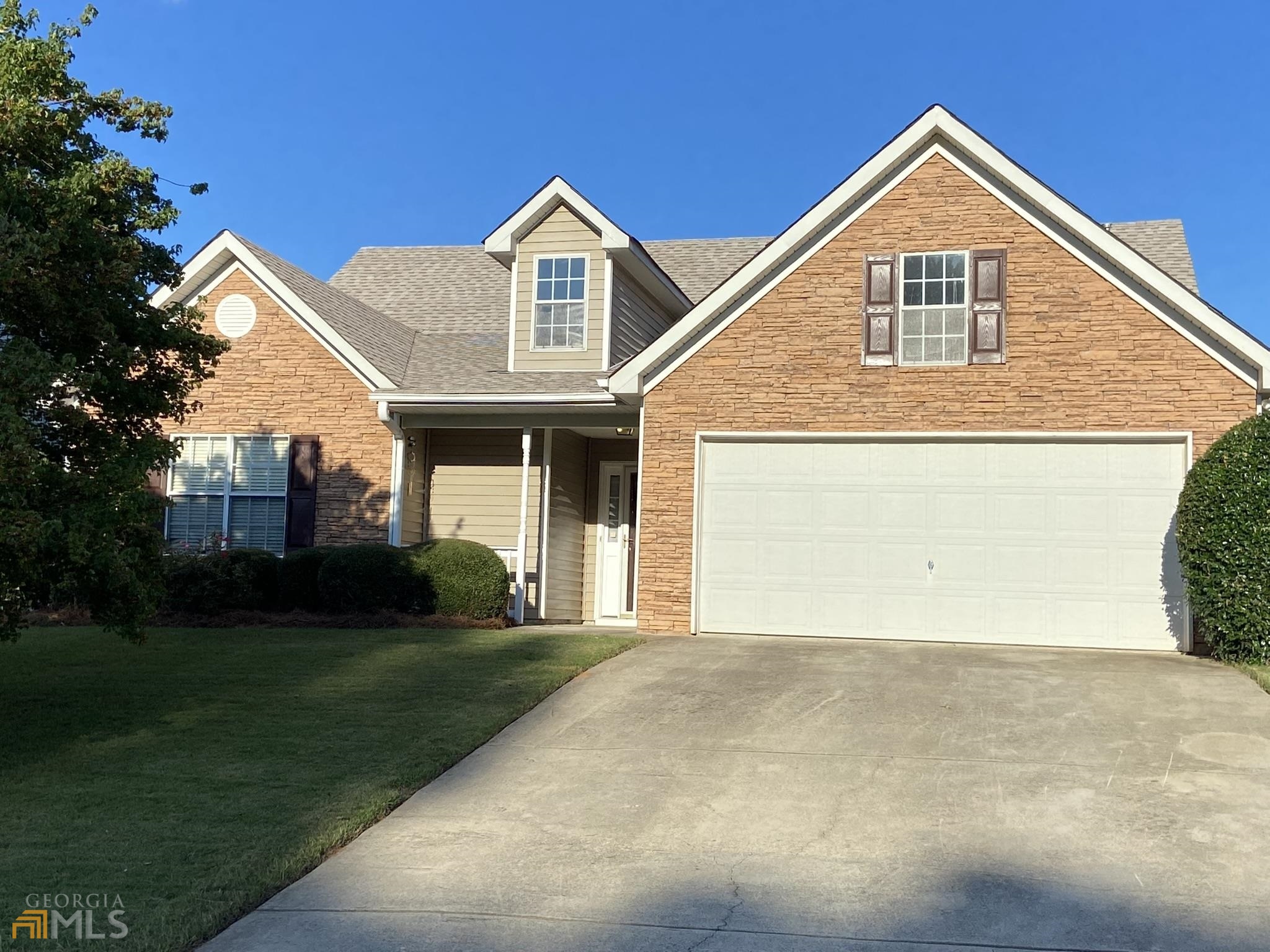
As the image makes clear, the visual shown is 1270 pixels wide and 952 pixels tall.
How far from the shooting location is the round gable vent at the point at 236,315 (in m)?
17.3

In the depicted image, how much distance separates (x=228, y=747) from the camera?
8859 mm

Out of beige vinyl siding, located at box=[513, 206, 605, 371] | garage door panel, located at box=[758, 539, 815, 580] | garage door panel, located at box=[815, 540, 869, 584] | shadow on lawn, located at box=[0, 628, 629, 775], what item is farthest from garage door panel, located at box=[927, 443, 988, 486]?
beige vinyl siding, located at box=[513, 206, 605, 371]

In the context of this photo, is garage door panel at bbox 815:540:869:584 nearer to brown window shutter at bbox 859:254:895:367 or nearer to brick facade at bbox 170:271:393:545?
brown window shutter at bbox 859:254:895:367

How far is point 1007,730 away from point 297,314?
11.9 meters

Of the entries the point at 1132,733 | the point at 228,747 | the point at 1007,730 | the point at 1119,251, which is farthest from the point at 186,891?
the point at 1119,251

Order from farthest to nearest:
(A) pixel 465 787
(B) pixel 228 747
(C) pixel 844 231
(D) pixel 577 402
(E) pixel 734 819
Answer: (D) pixel 577 402
(C) pixel 844 231
(B) pixel 228 747
(A) pixel 465 787
(E) pixel 734 819

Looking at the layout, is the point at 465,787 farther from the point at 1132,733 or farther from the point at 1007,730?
the point at 1132,733

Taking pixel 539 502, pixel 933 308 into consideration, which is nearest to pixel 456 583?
pixel 539 502

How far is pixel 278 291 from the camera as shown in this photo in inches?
676

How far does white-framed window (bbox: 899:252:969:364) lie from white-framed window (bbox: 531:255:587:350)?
4967 mm

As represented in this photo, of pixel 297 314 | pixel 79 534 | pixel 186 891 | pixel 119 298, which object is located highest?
pixel 297 314

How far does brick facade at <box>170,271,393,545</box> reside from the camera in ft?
54.7

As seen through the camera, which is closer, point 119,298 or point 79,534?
point 79,534

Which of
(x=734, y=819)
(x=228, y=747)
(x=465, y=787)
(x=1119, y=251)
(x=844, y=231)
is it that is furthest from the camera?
(x=844, y=231)
